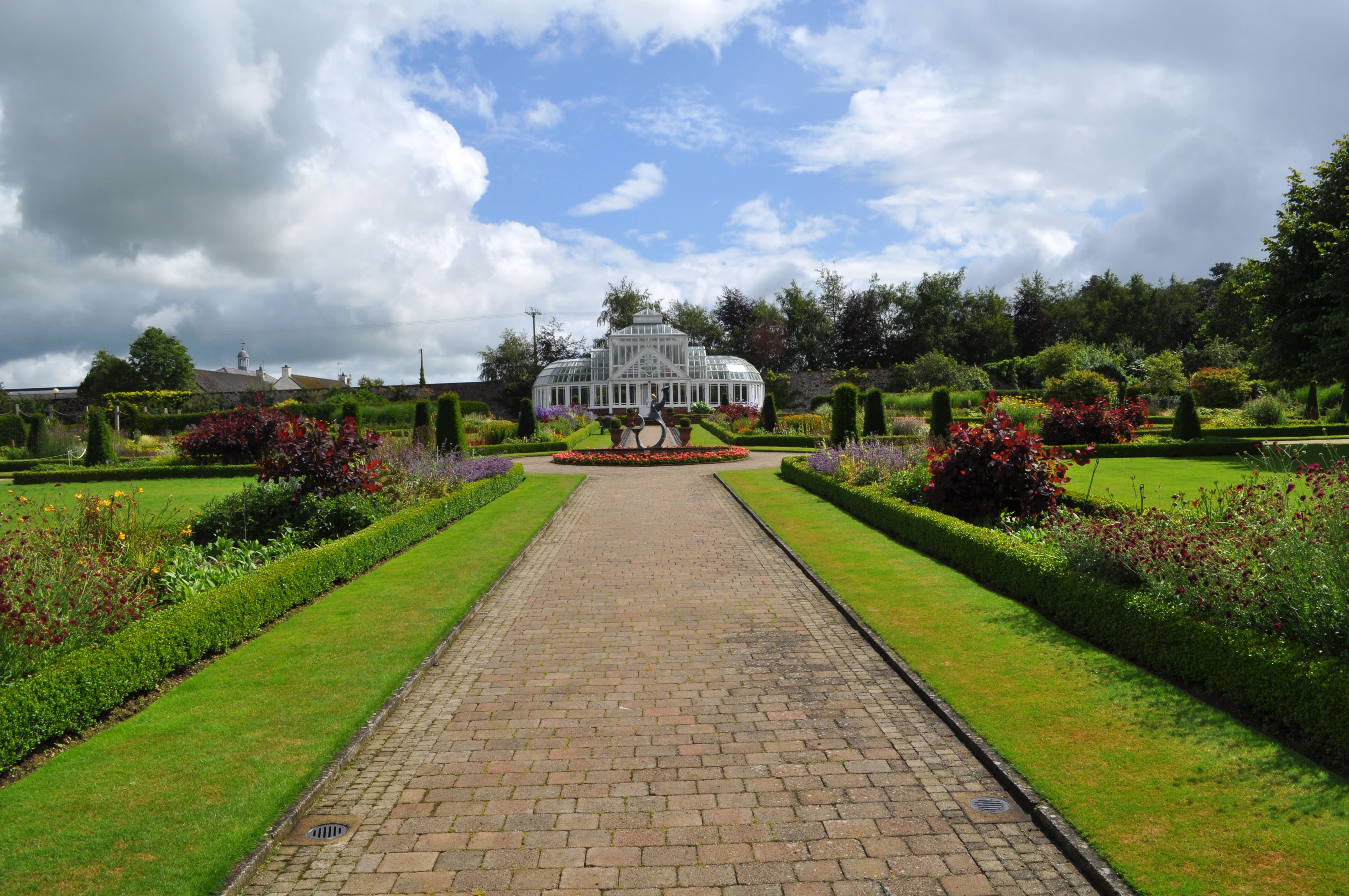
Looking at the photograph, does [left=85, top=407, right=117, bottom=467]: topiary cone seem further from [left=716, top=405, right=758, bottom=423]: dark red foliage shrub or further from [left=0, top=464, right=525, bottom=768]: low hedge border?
[left=716, top=405, right=758, bottom=423]: dark red foliage shrub

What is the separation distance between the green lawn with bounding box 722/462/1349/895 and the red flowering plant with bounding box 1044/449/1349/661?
0.65m

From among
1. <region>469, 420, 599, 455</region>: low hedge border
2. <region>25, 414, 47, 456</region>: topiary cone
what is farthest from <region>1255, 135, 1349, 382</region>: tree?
<region>25, 414, 47, 456</region>: topiary cone

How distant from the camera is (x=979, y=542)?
327 inches

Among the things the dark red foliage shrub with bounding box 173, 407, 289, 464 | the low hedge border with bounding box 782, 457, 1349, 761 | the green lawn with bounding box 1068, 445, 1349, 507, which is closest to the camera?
the low hedge border with bounding box 782, 457, 1349, 761

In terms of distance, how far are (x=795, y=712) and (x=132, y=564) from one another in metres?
6.49

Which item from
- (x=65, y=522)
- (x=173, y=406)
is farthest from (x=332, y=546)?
(x=173, y=406)

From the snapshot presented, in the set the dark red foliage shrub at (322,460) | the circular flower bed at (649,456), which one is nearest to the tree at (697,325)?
the circular flower bed at (649,456)

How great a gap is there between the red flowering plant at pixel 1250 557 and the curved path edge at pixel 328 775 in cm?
534

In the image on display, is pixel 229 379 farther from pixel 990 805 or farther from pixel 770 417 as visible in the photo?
pixel 990 805

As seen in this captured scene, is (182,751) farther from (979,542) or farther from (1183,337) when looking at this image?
(1183,337)

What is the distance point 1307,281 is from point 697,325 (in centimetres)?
4658

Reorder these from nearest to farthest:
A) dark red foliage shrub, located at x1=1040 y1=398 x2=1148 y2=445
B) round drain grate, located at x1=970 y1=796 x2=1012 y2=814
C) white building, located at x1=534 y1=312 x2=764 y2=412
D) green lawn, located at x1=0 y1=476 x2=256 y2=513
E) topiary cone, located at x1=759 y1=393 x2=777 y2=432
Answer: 1. round drain grate, located at x1=970 y1=796 x2=1012 y2=814
2. green lawn, located at x1=0 y1=476 x2=256 y2=513
3. dark red foliage shrub, located at x1=1040 y1=398 x2=1148 y2=445
4. topiary cone, located at x1=759 y1=393 x2=777 y2=432
5. white building, located at x1=534 y1=312 x2=764 y2=412

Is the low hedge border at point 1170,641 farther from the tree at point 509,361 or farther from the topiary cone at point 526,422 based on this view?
the tree at point 509,361

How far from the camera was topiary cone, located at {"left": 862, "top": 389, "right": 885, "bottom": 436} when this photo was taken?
79.9ft
